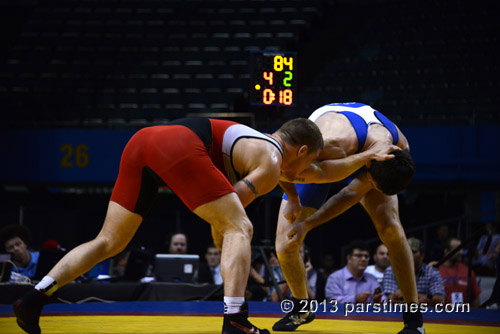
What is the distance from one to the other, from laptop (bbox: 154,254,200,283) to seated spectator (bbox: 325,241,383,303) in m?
1.09

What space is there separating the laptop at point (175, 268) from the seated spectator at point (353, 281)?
109 centimetres

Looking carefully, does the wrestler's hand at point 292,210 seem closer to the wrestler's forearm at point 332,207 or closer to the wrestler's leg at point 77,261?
the wrestler's forearm at point 332,207

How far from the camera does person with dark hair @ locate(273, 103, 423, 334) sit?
120 inches

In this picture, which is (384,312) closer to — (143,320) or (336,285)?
(336,285)

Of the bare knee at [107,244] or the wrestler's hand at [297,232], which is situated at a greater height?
the wrestler's hand at [297,232]

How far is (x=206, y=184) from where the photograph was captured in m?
2.54

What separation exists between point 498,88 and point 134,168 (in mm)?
9513

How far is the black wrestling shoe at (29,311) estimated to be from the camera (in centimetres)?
251

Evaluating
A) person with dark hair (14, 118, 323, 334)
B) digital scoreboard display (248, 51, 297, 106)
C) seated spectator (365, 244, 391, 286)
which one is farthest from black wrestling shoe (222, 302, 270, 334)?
digital scoreboard display (248, 51, 297, 106)

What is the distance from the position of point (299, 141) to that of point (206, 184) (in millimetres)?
474

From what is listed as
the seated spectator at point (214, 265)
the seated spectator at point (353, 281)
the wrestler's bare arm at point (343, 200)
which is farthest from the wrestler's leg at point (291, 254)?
the seated spectator at point (214, 265)

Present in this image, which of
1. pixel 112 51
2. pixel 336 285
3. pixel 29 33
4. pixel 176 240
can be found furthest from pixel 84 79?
pixel 336 285

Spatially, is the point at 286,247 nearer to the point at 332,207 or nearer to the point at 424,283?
the point at 332,207

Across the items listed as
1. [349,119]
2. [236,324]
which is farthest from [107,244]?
[349,119]
